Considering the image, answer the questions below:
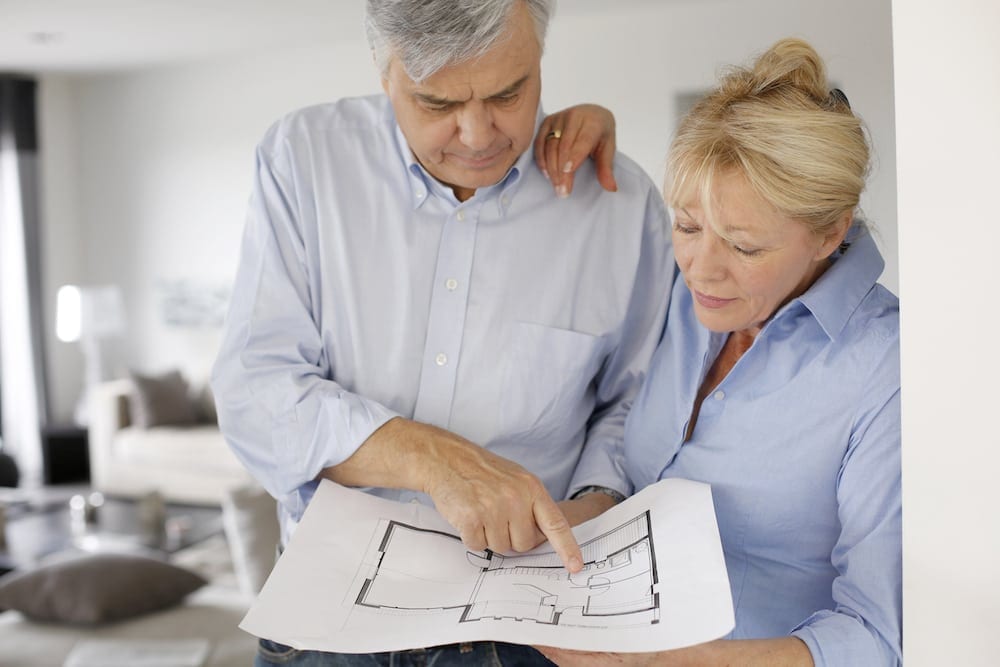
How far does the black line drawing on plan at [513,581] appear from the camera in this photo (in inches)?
37.1

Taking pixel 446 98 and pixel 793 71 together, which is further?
pixel 446 98

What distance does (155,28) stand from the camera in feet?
21.2

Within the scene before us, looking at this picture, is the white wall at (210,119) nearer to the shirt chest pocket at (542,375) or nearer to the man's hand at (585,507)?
the shirt chest pocket at (542,375)

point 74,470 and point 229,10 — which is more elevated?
point 229,10

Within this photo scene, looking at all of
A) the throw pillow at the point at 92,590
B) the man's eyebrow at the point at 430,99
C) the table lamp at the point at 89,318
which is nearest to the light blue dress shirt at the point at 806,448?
the man's eyebrow at the point at 430,99

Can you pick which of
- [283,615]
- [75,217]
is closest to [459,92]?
[283,615]

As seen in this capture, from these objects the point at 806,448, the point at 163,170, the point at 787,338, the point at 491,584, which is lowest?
the point at 491,584

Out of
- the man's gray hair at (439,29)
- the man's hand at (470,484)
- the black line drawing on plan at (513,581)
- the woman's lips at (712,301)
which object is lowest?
the black line drawing on plan at (513,581)

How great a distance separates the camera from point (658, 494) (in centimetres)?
111

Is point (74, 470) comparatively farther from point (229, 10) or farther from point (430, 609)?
point (430, 609)

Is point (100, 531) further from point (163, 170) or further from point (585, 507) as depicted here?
point (585, 507)

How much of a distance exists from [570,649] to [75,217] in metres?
8.26

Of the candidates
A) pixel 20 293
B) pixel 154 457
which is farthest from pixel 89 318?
pixel 154 457

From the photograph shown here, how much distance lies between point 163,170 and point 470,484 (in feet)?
24.5
